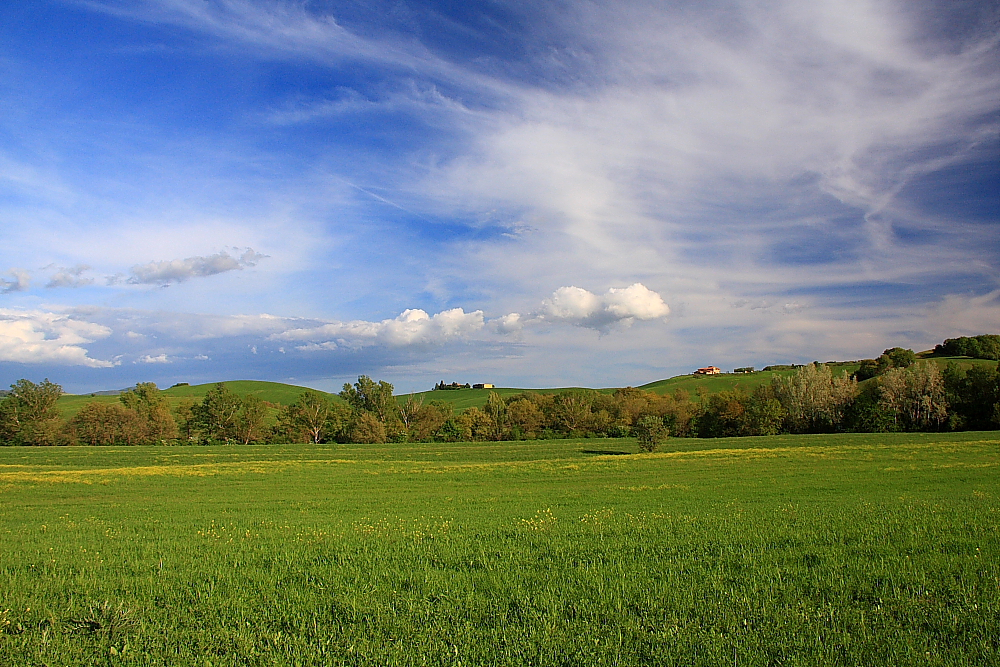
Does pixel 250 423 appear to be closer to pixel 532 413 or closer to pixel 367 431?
pixel 367 431

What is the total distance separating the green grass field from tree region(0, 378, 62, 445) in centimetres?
8358

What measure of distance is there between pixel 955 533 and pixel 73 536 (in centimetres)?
2093

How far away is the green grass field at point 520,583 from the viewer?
22.8 ft

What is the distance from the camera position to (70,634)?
7.74 m

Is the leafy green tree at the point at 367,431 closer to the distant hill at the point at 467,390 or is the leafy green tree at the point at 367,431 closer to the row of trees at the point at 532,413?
the row of trees at the point at 532,413

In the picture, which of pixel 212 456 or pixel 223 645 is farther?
pixel 212 456

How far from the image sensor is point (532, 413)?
10756 cm

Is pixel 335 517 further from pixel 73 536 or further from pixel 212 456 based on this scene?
pixel 212 456

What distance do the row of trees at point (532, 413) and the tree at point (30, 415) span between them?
15cm

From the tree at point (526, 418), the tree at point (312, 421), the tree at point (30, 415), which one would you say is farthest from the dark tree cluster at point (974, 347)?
the tree at point (30, 415)

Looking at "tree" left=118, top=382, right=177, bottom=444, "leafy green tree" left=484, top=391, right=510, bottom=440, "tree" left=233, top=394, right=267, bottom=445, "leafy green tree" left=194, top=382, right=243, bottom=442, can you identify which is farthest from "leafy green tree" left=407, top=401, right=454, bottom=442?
"tree" left=118, top=382, right=177, bottom=444

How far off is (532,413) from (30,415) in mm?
78001

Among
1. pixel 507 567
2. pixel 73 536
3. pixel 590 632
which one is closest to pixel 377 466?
pixel 73 536

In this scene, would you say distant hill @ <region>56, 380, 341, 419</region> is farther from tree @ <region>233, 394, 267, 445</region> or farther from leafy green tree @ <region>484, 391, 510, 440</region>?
leafy green tree @ <region>484, 391, 510, 440</region>
